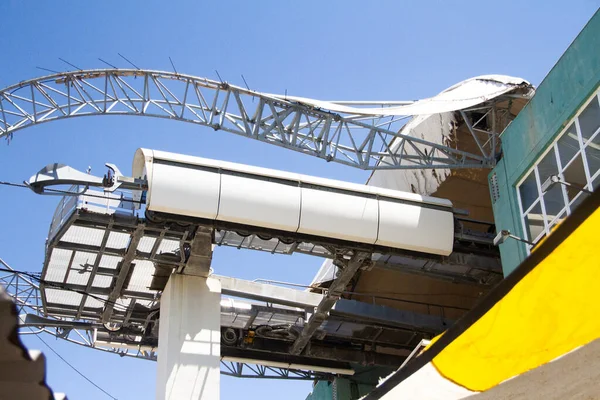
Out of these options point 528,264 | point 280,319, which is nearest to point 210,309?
point 280,319

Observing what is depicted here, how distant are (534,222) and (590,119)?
10.1 feet

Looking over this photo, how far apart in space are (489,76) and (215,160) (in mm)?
8485

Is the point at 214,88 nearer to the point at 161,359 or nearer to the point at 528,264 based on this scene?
the point at 161,359

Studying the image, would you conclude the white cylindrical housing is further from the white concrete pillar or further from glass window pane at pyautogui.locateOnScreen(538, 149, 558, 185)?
glass window pane at pyautogui.locateOnScreen(538, 149, 558, 185)

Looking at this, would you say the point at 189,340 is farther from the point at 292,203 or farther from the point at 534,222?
the point at 534,222

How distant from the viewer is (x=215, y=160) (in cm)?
2041

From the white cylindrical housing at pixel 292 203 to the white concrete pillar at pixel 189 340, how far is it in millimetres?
3026

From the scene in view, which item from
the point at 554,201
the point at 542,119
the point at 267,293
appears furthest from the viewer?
the point at 267,293

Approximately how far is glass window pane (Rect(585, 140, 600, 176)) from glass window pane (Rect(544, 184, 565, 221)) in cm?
113

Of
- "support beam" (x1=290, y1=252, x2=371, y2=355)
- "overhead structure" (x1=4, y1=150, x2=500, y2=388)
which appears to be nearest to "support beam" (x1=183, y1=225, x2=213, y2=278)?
"overhead structure" (x1=4, y1=150, x2=500, y2=388)

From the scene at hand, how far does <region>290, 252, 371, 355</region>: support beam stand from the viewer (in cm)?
2230

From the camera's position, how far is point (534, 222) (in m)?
19.3

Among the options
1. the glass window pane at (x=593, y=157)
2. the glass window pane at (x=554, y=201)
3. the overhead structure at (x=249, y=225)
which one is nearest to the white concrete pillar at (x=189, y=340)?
the overhead structure at (x=249, y=225)

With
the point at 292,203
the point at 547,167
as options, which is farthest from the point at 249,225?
the point at 547,167
